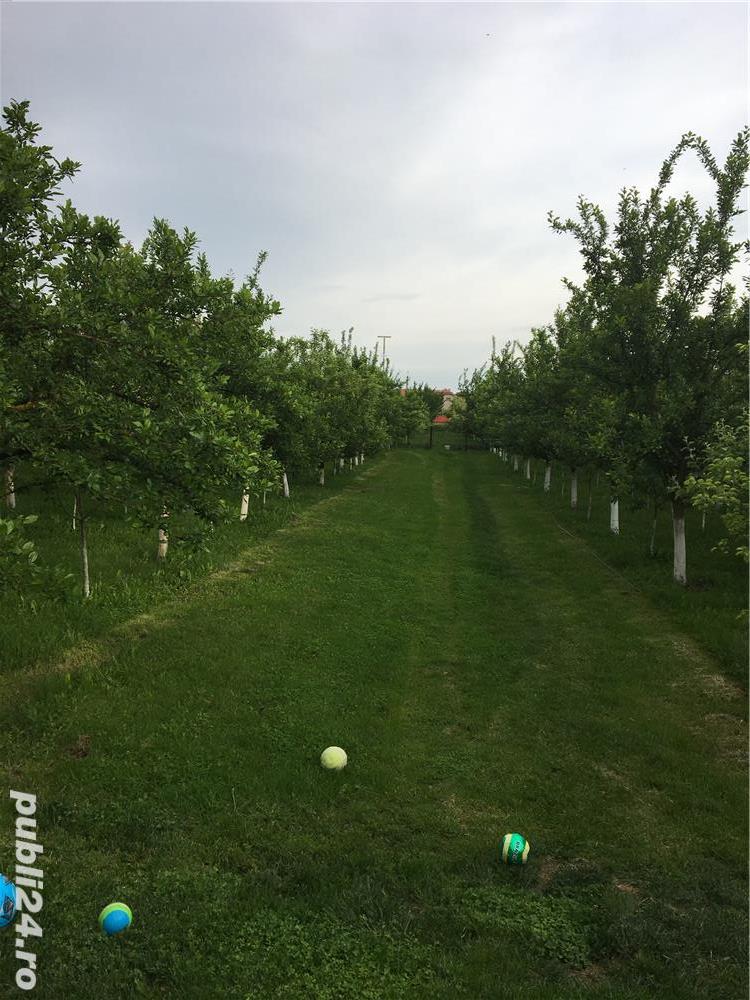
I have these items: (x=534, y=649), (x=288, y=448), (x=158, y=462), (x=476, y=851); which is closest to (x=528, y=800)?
(x=476, y=851)

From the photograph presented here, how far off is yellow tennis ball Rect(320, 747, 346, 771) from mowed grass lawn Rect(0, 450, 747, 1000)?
20cm

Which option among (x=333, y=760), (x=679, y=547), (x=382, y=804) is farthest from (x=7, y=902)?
(x=679, y=547)

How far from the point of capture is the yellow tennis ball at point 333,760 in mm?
8172

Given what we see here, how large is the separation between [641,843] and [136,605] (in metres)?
10.1

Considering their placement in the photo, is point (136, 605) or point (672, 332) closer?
point (136, 605)

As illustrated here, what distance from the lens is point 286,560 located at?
59.3 feet

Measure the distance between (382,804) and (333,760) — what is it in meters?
0.89

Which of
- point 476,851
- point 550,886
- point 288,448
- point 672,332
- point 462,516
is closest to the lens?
point 550,886

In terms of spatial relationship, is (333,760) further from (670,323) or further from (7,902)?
(670,323)

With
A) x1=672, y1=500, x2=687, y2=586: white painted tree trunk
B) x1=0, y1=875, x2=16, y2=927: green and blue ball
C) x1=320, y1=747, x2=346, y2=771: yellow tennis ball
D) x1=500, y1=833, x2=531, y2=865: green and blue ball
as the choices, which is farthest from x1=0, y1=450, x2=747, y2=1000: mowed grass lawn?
x1=672, y1=500, x2=687, y2=586: white painted tree trunk

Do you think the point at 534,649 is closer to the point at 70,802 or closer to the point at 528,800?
the point at 528,800

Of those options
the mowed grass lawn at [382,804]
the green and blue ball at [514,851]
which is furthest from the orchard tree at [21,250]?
the green and blue ball at [514,851]

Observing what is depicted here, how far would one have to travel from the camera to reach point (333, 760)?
8.18 meters

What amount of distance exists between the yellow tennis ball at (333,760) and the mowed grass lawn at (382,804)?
20cm
